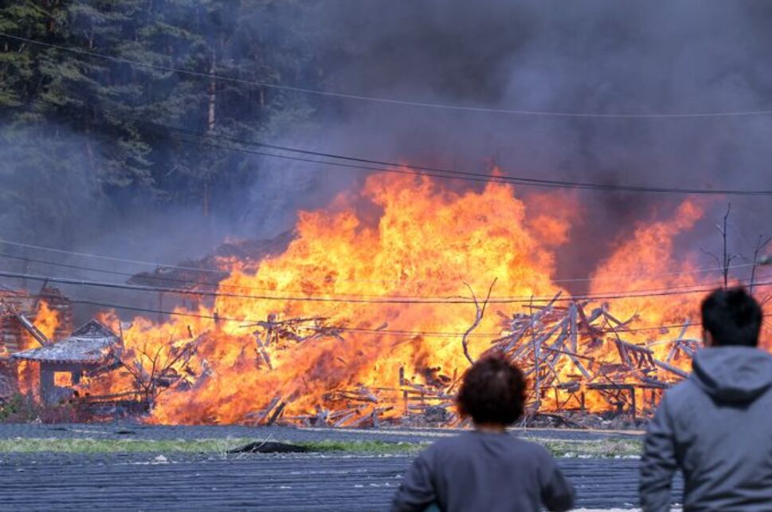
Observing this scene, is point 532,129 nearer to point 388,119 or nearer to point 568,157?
point 568,157

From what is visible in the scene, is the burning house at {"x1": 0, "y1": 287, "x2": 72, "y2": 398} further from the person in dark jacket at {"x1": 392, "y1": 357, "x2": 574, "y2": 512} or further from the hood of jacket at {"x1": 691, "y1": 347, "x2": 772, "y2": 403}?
the hood of jacket at {"x1": 691, "y1": 347, "x2": 772, "y2": 403}

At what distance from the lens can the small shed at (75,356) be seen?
32.6 meters

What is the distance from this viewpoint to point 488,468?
3.85 meters

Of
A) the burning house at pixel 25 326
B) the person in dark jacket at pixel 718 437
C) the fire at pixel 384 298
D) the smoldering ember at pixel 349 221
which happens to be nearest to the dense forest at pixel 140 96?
the smoldering ember at pixel 349 221

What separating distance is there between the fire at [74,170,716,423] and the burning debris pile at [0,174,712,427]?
5 centimetres

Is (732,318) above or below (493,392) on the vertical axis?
above

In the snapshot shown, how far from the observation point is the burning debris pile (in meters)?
28.6

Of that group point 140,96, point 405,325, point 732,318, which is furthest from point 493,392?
point 140,96

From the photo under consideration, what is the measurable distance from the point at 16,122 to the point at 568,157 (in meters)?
21.5

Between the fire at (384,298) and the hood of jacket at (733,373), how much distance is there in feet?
81.8

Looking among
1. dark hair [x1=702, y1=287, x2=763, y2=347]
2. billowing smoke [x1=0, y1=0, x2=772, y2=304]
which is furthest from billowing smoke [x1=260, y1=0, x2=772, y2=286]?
dark hair [x1=702, y1=287, x2=763, y2=347]

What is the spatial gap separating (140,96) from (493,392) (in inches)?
1790

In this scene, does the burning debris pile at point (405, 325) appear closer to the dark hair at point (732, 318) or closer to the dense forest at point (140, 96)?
the dense forest at point (140, 96)

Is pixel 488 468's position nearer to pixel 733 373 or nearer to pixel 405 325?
pixel 733 373
